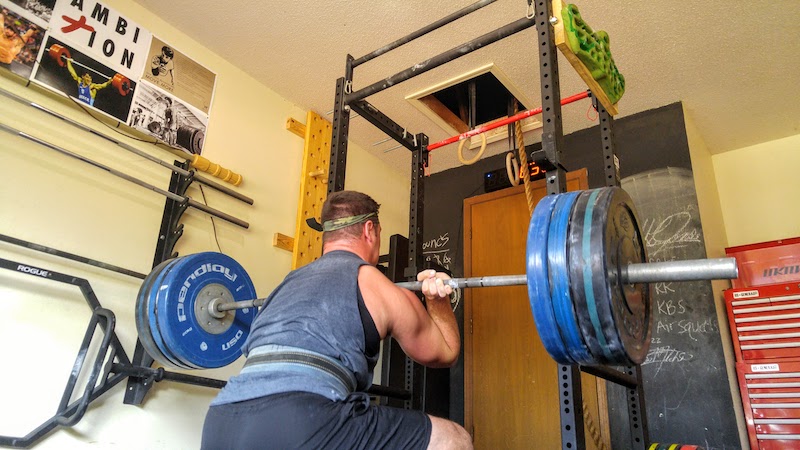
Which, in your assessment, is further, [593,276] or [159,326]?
[159,326]

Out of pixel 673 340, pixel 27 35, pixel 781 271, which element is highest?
pixel 27 35

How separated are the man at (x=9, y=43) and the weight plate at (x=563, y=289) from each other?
1.96 meters

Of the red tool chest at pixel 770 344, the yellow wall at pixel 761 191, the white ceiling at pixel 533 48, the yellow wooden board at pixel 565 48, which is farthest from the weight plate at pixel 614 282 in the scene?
the yellow wall at pixel 761 191

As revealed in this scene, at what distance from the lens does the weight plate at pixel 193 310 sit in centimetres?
164

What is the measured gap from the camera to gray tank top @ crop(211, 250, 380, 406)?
3.71ft

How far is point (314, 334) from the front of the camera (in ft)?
3.90

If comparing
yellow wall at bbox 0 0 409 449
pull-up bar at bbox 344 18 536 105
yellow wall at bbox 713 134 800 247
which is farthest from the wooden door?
pull-up bar at bbox 344 18 536 105

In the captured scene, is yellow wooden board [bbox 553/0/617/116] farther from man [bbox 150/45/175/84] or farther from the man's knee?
man [bbox 150/45/175/84]

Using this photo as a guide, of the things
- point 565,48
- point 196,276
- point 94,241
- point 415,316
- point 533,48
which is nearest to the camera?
point 415,316

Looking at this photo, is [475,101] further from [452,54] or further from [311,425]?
[311,425]

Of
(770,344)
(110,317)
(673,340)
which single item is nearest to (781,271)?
(770,344)

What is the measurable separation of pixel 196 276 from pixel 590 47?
1.42m

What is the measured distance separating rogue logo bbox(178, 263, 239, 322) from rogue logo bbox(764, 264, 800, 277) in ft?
8.30

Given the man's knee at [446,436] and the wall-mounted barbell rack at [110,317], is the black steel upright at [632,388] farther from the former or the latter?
the wall-mounted barbell rack at [110,317]
